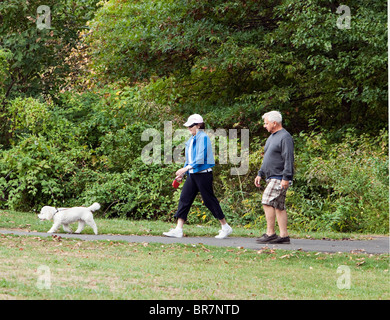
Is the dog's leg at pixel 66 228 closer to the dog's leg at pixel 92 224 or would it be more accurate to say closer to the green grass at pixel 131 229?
the green grass at pixel 131 229

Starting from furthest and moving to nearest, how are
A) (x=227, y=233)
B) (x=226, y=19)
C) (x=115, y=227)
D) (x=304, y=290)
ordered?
(x=226, y=19) → (x=115, y=227) → (x=227, y=233) → (x=304, y=290)

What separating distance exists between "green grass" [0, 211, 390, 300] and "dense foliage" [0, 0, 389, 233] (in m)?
5.00

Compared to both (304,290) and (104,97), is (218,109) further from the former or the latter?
(304,290)

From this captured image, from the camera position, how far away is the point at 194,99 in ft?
66.6

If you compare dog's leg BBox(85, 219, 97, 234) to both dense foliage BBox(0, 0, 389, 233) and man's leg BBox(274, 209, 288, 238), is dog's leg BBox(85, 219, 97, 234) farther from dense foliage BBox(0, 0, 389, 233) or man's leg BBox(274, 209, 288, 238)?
dense foliage BBox(0, 0, 389, 233)

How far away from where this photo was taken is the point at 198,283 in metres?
6.27

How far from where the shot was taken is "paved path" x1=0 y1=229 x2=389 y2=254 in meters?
9.37

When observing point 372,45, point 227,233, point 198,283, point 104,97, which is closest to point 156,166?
point 104,97

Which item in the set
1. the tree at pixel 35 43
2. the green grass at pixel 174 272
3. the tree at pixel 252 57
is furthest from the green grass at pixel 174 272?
the tree at pixel 35 43

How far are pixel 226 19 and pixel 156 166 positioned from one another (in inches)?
241

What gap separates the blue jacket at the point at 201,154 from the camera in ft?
32.2

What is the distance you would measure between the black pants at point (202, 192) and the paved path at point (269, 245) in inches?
18.9

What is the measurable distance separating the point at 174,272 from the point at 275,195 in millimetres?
3027

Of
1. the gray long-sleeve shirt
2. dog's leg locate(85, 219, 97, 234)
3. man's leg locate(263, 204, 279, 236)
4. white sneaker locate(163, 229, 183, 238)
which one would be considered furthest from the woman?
dog's leg locate(85, 219, 97, 234)
